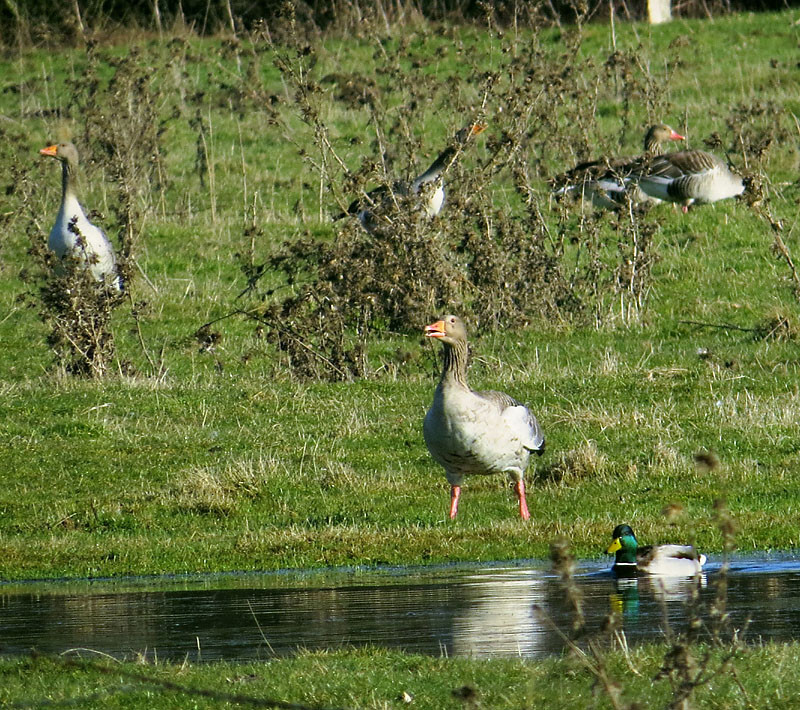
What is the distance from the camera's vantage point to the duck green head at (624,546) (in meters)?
10.1

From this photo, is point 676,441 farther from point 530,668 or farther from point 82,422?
point 530,668

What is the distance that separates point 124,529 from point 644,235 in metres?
10.0

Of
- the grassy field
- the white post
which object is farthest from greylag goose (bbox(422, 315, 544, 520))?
the white post

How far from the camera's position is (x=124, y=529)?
1208 cm

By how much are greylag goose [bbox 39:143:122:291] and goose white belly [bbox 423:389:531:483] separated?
25.3ft

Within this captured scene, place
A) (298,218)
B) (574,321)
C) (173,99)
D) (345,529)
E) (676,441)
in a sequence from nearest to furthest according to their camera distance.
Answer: (345,529) → (676,441) → (574,321) → (298,218) → (173,99)

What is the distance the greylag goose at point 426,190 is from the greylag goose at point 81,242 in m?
2.96

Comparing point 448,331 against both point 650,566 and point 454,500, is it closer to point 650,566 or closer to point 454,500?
point 454,500

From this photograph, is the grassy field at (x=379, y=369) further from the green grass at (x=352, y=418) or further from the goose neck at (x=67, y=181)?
the goose neck at (x=67, y=181)

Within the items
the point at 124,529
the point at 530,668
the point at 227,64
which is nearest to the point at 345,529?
the point at 124,529

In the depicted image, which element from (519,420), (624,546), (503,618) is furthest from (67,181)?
(503,618)

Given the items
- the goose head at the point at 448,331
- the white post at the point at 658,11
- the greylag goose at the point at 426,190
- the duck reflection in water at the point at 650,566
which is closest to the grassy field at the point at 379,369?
the greylag goose at the point at 426,190

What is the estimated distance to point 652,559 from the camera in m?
10.1

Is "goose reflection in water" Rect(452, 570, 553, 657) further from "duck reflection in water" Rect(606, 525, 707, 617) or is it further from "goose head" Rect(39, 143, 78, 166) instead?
"goose head" Rect(39, 143, 78, 166)
